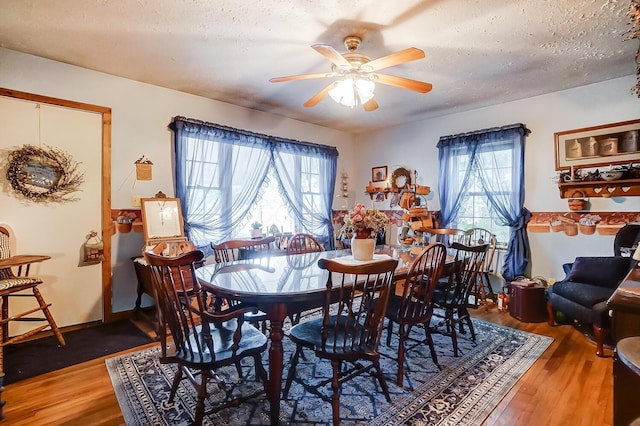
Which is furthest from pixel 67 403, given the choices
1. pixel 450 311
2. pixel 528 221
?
pixel 528 221

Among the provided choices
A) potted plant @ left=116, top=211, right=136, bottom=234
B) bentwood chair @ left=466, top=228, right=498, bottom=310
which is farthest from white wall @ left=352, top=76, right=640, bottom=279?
potted plant @ left=116, top=211, right=136, bottom=234

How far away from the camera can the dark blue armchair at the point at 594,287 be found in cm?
272

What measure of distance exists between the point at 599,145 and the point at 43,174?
5.63 m

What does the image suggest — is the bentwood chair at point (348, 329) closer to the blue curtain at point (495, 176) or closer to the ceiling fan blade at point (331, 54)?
the ceiling fan blade at point (331, 54)

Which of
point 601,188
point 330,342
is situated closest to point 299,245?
point 330,342

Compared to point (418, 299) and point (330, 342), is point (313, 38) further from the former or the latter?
point (330, 342)

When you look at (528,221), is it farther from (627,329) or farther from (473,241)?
(627,329)

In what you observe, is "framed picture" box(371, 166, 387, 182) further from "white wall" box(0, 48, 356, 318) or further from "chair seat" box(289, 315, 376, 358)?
"chair seat" box(289, 315, 376, 358)

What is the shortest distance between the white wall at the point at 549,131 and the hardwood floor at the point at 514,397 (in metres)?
1.46

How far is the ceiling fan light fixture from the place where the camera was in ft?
8.21

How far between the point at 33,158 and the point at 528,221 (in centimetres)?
529

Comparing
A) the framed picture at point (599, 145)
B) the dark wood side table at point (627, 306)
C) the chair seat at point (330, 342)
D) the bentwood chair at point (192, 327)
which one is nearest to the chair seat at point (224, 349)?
the bentwood chair at point (192, 327)

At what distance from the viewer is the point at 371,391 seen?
2092 millimetres

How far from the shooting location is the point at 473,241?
4.34 metres
